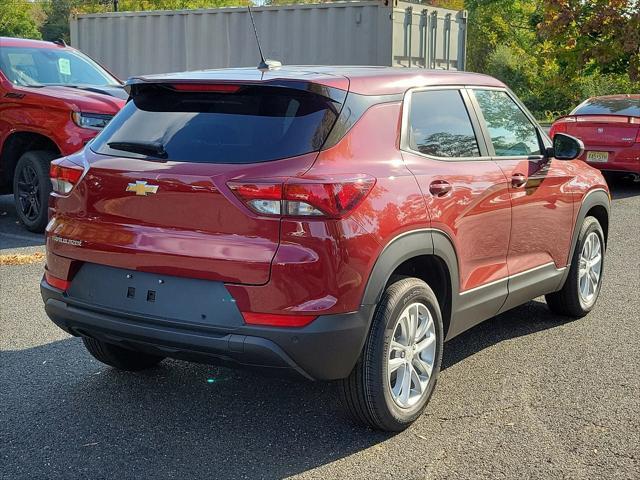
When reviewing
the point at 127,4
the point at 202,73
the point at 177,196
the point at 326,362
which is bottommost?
the point at 326,362

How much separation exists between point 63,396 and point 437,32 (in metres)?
11.3

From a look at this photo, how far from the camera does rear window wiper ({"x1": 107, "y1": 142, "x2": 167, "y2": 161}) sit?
→ 12.0 feet

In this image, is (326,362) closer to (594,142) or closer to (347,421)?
(347,421)

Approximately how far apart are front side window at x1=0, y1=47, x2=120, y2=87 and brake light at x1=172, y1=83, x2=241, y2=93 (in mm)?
5984

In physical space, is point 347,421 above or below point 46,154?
below

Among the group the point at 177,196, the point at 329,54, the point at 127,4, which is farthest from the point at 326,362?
the point at 127,4

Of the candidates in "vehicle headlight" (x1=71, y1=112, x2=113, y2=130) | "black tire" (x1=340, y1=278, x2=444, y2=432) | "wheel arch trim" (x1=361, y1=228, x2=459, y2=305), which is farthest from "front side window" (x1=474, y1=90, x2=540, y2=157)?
"vehicle headlight" (x1=71, y1=112, x2=113, y2=130)

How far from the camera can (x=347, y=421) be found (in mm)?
3969

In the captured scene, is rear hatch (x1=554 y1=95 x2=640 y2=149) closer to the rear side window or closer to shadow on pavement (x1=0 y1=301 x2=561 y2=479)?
shadow on pavement (x1=0 y1=301 x2=561 y2=479)

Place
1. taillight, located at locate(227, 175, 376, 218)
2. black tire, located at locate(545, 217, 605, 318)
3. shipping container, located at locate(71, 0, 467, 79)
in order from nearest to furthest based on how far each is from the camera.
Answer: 1. taillight, located at locate(227, 175, 376, 218)
2. black tire, located at locate(545, 217, 605, 318)
3. shipping container, located at locate(71, 0, 467, 79)

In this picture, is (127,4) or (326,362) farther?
(127,4)

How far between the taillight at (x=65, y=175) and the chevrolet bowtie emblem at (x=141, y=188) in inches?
15.4

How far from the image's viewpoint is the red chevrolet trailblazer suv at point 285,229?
3.34m

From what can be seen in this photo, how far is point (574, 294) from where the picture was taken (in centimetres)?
561
